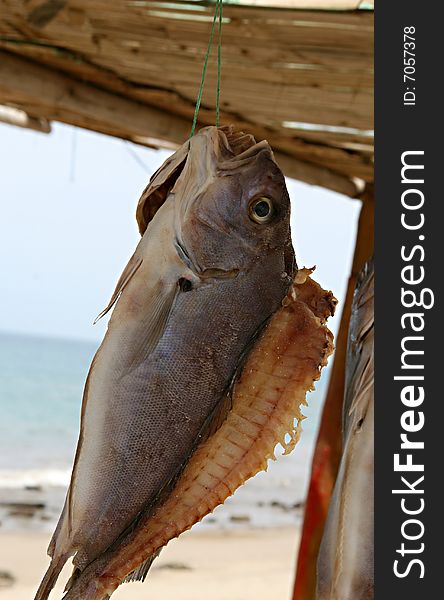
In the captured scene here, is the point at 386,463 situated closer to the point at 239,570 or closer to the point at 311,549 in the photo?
the point at 311,549

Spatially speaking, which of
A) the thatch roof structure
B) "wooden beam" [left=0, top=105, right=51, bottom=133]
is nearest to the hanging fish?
the thatch roof structure

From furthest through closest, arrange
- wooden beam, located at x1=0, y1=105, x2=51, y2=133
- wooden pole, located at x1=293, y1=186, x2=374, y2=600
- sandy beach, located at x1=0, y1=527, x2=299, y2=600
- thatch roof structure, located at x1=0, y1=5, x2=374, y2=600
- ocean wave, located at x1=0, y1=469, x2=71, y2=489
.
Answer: ocean wave, located at x1=0, y1=469, x2=71, y2=489 < sandy beach, located at x1=0, y1=527, x2=299, y2=600 < wooden beam, located at x1=0, y1=105, x2=51, y2=133 < thatch roof structure, located at x1=0, y1=5, x2=374, y2=600 < wooden pole, located at x1=293, y1=186, x2=374, y2=600

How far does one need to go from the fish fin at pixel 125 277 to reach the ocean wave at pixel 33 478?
14632mm

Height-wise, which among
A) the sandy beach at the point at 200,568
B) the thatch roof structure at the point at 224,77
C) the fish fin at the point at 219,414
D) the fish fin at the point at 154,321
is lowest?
the fish fin at the point at 219,414

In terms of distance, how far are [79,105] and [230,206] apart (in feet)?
7.65

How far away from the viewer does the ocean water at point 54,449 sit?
15375mm

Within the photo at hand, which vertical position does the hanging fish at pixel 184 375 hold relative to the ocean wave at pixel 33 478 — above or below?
below

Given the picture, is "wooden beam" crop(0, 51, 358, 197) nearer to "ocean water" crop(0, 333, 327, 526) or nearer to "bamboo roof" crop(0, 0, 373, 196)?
"bamboo roof" crop(0, 0, 373, 196)

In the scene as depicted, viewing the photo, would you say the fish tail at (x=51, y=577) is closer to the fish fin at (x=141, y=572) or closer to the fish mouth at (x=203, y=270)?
the fish fin at (x=141, y=572)

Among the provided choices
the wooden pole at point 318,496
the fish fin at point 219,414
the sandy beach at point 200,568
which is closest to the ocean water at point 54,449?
the sandy beach at point 200,568

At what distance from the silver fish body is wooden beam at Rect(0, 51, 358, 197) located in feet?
7.02

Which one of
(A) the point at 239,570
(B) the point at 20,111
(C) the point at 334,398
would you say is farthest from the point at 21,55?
(A) the point at 239,570

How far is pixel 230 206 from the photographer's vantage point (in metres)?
1.75

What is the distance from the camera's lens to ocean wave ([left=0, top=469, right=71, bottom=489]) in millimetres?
16453
